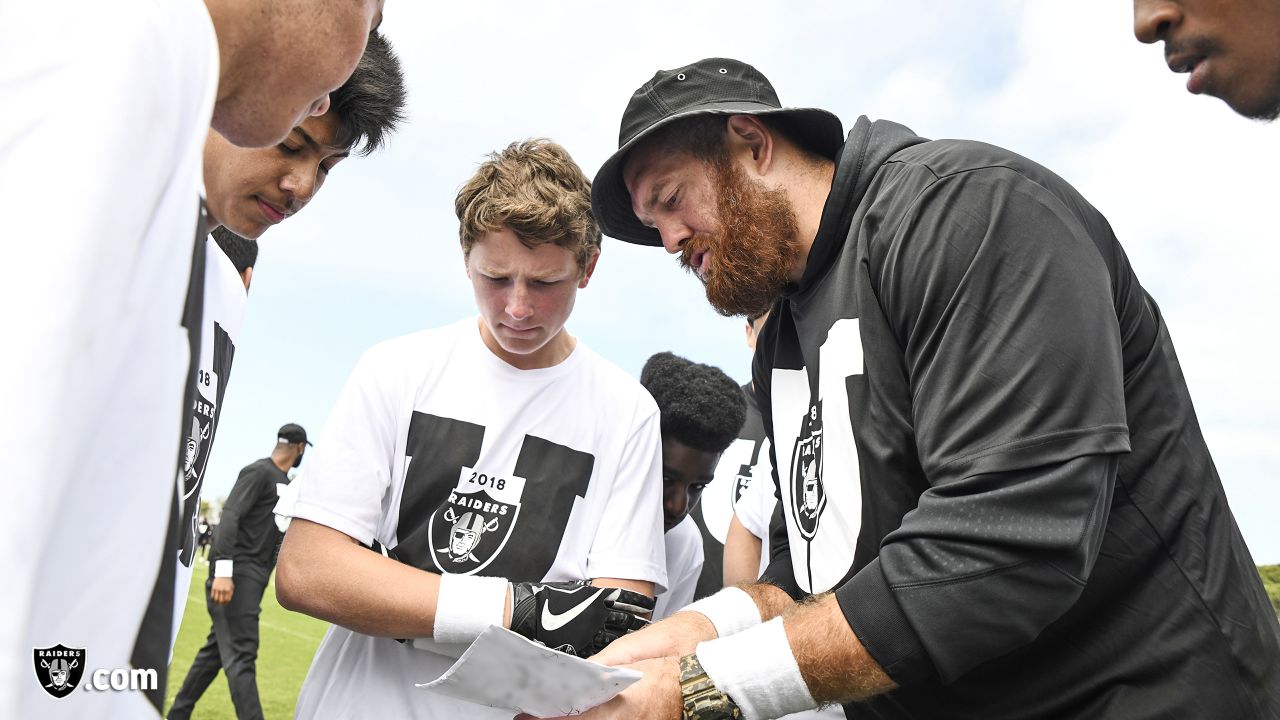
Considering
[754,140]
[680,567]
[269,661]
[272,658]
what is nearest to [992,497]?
[754,140]

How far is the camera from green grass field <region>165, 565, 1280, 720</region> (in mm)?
9828

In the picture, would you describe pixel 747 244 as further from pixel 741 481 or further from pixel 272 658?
pixel 272 658

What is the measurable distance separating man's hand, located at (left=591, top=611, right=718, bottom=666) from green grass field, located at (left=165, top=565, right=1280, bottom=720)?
497 centimetres

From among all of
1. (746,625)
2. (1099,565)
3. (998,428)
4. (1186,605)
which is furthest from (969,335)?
(746,625)

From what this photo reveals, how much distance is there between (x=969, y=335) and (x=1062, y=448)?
0.27 m

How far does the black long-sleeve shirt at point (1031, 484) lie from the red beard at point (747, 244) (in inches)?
19.1

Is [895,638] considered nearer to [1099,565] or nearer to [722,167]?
[1099,565]

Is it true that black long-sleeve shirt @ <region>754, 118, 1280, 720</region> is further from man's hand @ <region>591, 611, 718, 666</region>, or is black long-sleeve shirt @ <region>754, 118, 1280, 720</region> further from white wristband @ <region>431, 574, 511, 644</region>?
white wristband @ <region>431, 574, 511, 644</region>

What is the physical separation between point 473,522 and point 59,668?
1.85 metres

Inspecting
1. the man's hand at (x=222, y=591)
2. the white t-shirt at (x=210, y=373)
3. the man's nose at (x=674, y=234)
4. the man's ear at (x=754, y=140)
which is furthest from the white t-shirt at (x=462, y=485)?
the man's hand at (x=222, y=591)

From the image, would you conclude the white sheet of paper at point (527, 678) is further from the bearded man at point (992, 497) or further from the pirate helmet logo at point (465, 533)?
the pirate helmet logo at point (465, 533)

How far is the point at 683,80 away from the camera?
2.75 m

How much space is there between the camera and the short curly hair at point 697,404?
12.5 feet

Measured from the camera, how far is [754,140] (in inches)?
105
